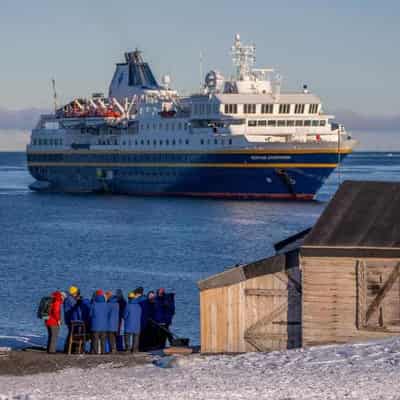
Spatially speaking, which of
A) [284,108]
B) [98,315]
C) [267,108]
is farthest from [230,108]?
[98,315]

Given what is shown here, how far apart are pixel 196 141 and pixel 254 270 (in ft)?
188

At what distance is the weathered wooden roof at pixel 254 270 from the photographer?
18.3m

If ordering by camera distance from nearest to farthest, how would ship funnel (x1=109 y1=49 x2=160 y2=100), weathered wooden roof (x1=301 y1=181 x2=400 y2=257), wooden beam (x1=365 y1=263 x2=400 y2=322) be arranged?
1. wooden beam (x1=365 y1=263 x2=400 y2=322)
2. weathered wooden roof (x1=301 y1=181 x2=400 y2=257)
3. ship funnel (x1=109 y1=49 x2=160 y2=100)

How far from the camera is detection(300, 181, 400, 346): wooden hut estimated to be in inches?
695

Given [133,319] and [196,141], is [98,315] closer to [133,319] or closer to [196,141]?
[133,319]

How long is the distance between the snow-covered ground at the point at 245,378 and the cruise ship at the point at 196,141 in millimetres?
52802

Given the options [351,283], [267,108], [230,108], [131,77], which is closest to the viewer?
[351,283]

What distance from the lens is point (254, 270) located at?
60.4ft

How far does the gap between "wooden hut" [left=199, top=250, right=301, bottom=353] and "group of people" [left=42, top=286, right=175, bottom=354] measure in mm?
1111

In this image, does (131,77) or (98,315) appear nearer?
(98,315)

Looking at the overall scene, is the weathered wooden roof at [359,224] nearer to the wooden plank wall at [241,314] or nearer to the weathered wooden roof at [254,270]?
the weathered wooden roof at [254,270]

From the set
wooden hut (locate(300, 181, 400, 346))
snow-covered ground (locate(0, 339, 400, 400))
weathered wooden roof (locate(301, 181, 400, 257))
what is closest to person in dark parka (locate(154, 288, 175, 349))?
snow-covered ground (locate(0, 339, 400, 400))

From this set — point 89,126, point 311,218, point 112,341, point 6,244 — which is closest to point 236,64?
point 89,126

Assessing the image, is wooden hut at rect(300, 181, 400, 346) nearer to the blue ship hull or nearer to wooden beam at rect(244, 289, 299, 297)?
wooden beam at rect(244, 289, 299, 297)
